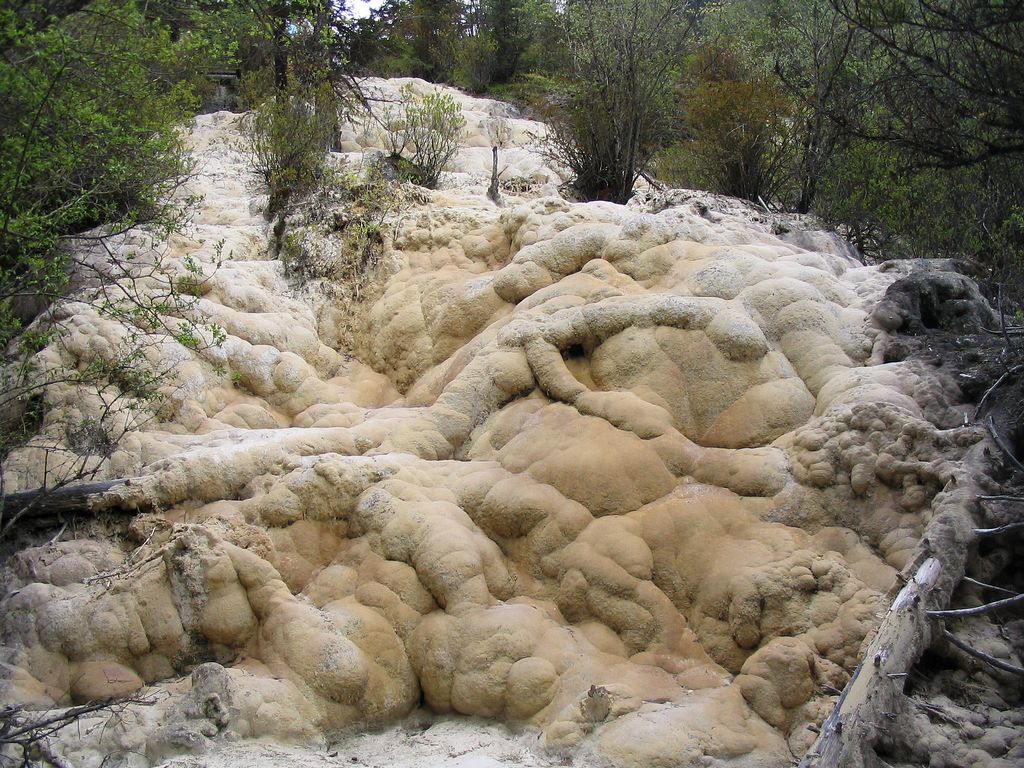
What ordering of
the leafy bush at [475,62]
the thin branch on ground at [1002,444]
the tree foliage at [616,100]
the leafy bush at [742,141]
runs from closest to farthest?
the thin branch on ground at [1002,444]
the leafy bush at [742,141]
the tree foliage at [616,100]
the leafy bush at [475,62]

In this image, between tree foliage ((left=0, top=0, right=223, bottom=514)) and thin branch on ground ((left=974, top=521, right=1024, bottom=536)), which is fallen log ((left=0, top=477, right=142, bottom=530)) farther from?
thin branch on ground ((left=974, top=521, right=1024, bottom=536))

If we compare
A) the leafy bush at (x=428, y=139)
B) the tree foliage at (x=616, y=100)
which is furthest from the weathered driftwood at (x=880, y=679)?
the leafy bush at (x=428, y=139)

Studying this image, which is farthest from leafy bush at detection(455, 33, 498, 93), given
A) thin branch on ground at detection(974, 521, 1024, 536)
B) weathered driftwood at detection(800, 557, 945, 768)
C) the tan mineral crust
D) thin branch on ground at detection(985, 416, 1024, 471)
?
weathered driftwood at detection(800, 557, 945, 768)

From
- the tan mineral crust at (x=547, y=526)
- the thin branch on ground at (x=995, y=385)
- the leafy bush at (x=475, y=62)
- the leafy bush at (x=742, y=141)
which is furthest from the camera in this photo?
the leafy bush at (x=475, y=62)

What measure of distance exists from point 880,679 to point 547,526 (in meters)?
2.18

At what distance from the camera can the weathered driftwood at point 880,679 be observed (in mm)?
3439

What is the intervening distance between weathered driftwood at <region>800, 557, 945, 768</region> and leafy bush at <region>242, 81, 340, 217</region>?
24.3 ft

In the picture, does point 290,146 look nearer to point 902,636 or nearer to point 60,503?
point 60,503

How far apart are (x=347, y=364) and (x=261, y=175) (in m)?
3.71

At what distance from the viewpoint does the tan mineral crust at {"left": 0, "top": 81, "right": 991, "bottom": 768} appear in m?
4.49

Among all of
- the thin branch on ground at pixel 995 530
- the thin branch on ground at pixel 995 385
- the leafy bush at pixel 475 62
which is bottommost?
the thin branch on ground at pixel 995 530

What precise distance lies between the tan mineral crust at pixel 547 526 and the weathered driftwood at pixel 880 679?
0.38 metres

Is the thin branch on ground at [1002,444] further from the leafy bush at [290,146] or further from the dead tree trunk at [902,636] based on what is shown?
the leafy bush at [290,146]

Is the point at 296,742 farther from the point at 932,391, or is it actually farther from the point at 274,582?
the point at 932,391
